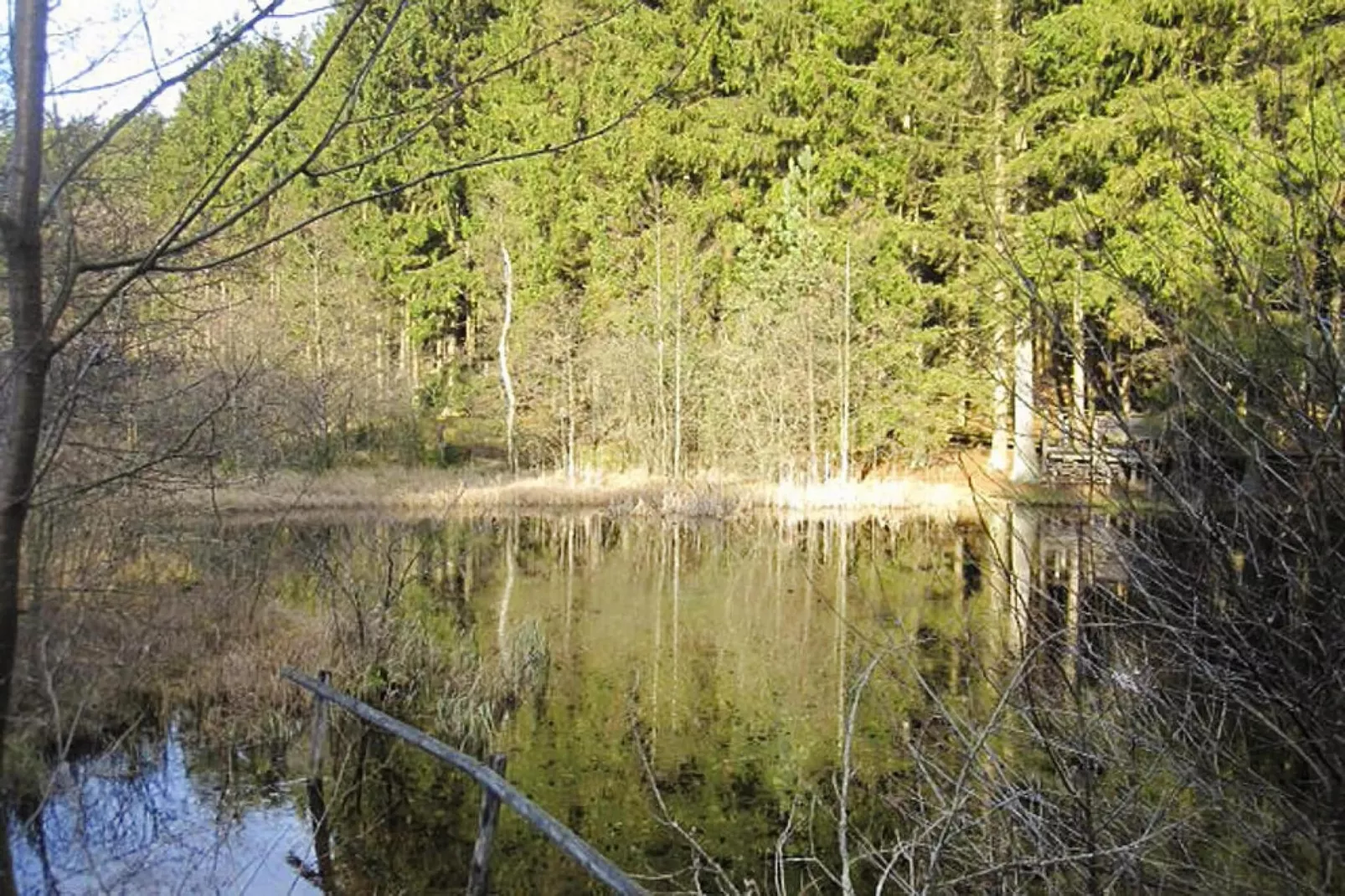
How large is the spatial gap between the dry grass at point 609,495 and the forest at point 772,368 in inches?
20.2

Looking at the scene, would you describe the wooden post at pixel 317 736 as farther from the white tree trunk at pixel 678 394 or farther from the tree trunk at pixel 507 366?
the tree trunk at pixel 507 366

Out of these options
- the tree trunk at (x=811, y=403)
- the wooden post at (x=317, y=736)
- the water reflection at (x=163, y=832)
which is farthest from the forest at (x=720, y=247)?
the wooden post at (x=317, y=736)

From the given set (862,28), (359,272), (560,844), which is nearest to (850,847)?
(560,844)

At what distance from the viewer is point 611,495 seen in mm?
24016

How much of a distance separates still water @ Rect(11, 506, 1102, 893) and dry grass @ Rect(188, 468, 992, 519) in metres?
6.90

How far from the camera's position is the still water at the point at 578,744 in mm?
5945

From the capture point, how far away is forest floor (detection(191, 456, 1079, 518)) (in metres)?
22.1

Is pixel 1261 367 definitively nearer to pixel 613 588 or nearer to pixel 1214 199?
pixel 1214 199

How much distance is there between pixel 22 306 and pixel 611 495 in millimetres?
22377

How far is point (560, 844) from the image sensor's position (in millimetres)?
3521

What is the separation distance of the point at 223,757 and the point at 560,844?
18.6ft

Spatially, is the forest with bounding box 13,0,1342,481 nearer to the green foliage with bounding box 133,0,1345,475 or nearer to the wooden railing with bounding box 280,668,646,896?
the green foliage with bounding box 133,0,1345,475

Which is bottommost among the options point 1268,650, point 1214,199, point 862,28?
point 1268,650

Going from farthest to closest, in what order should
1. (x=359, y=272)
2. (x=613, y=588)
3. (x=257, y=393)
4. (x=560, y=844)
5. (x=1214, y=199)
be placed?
1. (x=359, y=272)
2. (x=257, y=393)
3. (x=613, y=588)
4. (x=560, y=844)
5. (x=1214, y=199)
